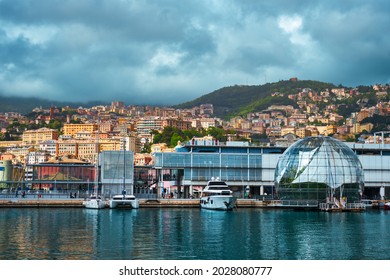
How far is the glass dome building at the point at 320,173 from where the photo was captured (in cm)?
8156

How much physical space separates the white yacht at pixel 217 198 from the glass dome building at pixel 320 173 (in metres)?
7.20

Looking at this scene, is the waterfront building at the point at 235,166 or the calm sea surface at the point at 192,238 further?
the waterfront building at the point at 235,166

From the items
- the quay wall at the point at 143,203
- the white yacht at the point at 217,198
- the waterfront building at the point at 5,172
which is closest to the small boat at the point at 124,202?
the quay wall at the point at 143,203

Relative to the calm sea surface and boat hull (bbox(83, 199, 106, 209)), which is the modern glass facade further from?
the calm sea surface

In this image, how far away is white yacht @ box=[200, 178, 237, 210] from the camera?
8056 cm

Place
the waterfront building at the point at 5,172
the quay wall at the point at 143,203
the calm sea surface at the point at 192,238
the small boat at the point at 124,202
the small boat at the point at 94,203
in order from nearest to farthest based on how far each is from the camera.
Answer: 1. the calm sea surface at the point at 192,238
2. the small boat at the point at 94,203
3. the small boat at the point at 124,202
4. the quay wall at the point at 143,203
5. the waterfront building at the point at 5,172

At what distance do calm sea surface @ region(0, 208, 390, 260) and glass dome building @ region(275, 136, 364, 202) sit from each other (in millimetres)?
16220

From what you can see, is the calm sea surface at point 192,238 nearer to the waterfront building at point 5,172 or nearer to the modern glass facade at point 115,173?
the modern glass facade at point 115,173

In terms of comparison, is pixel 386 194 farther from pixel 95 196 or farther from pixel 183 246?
pixel 183 246

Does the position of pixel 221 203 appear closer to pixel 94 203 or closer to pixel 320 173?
pixel 320 173

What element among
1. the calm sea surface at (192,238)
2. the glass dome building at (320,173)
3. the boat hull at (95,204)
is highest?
the glass dome building at (320,173)

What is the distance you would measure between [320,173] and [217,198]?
41.7ft
